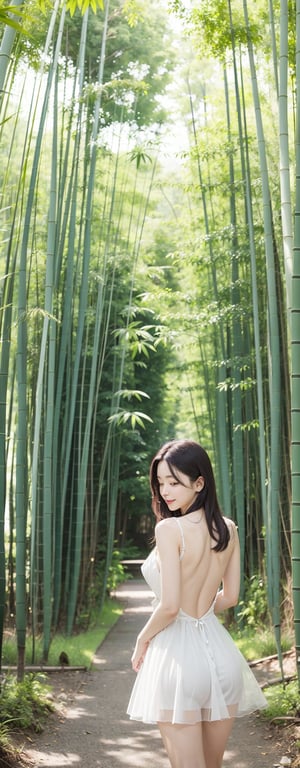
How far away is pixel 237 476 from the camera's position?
5.50 meters

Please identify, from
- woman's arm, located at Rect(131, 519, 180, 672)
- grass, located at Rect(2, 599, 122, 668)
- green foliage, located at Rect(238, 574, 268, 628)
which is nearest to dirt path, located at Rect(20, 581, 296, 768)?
grass, located at Rect(2, 599, 122, 668)

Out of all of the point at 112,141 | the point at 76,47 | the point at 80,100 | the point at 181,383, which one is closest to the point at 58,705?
the point at 80,100

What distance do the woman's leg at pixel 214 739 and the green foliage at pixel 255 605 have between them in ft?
12.8

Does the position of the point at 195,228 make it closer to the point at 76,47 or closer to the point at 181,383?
the point at 76,47

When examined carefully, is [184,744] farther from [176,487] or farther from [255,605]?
[255,605]

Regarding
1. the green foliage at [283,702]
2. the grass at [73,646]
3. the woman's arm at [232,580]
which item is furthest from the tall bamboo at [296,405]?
the grass at [73,646]

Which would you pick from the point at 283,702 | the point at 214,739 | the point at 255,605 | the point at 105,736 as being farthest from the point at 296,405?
the point at 255,605

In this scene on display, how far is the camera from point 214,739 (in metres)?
1.69

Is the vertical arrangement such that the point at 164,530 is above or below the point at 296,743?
above

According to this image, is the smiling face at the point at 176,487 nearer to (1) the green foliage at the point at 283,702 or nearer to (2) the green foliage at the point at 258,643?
(1) the green foliage at the point at 283,702

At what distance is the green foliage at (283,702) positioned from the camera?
10.9ft

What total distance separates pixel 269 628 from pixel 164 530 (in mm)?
3952

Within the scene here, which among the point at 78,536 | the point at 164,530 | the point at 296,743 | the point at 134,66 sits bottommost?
the point at 296,743

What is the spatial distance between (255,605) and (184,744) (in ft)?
13.9
